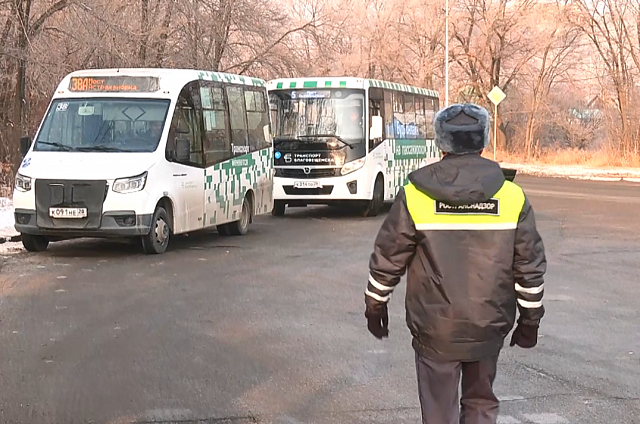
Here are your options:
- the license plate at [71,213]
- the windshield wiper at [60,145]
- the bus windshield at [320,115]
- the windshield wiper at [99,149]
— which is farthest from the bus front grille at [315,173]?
the license plate at [71,213]

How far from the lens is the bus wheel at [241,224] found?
15.8 metres

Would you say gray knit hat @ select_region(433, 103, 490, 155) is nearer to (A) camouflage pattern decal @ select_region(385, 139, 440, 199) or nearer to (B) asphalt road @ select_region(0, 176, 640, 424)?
(B) asphalt road @ select_region(0, 176, 640, 424)

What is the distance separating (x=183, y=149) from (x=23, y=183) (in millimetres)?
2310

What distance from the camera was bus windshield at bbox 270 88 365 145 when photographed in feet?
62.8

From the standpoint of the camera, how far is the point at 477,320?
154 inches

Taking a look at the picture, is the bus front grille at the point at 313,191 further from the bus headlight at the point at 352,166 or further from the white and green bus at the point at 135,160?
the white and green bus at the point at 135,160

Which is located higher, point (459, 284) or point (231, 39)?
point (231, 39)

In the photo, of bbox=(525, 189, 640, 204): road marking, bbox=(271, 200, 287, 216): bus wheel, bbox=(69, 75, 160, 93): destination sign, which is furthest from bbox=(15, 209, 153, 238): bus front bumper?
bbox=(525, 189, 640, 204): road marking

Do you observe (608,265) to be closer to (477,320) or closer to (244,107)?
(244,107)

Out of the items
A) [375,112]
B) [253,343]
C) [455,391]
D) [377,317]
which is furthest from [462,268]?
[375,112]

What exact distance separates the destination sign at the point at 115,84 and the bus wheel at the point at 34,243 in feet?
7.45

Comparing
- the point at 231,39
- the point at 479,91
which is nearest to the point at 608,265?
the point at 231,39

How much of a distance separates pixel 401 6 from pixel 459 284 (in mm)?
48454

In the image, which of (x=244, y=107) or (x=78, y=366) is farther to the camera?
(x=244, y=107)
